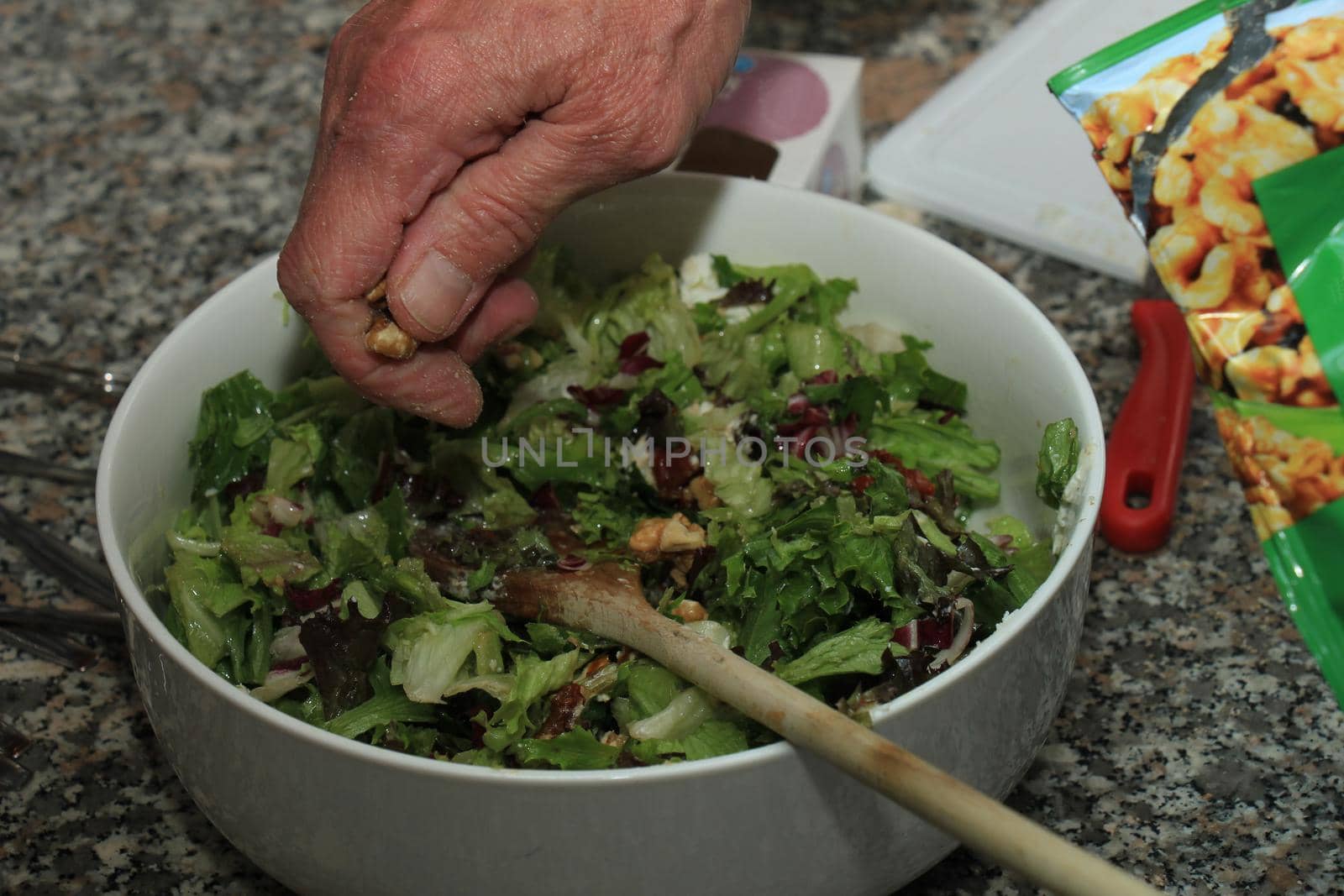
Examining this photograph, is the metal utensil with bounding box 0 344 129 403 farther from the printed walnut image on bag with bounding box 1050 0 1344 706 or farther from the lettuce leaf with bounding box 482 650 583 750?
the printed walnut image on bag with bounding box 1050 0 1344 706

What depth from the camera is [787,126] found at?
157 centimetres

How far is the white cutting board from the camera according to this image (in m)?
1.60

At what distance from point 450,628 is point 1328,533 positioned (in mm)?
686

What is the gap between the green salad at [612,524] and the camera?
Answer: 947mm

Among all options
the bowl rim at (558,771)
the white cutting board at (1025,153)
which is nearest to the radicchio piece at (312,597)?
the bowl rim at (558,771)

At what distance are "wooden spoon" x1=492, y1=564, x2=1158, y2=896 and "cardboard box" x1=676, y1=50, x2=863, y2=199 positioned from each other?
648 mm

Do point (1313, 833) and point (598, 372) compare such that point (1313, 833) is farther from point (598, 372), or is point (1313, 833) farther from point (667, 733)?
point (598, 372)

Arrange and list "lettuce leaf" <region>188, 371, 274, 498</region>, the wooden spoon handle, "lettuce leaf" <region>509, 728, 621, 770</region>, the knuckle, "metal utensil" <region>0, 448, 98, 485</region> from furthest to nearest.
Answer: "metal utensil" <region>0, 448, 98, 485</region>
"lettuce leaf" <region>188, 371, 274, 498</region>
the knuckle
"lettuce leaf" <region>509, 728, 621, 770</region>
the wooden spoon handle

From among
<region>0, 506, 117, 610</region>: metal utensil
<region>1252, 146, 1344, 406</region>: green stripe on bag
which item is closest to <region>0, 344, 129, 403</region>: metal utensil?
<region>0, 506, 117, 610</region>: metal utensil

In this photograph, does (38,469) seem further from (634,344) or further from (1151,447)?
(1151,447)

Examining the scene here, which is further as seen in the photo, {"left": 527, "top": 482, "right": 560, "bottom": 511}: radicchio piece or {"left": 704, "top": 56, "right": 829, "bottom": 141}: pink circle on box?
{"left": 704, "top": 56, "right": 829, "bottom": 141}: pink circle on box

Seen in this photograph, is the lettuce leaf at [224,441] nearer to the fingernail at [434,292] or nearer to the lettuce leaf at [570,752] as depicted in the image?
the fingernail at [434,292]

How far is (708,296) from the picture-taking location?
4.44ft

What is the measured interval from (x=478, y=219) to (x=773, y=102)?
719 millimetres
